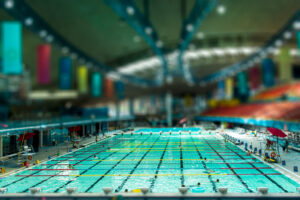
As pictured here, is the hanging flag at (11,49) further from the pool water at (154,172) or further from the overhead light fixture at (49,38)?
the overhead light fixture at (49,38)

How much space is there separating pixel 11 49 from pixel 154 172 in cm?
875

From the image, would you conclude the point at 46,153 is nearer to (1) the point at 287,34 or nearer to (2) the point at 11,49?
(2) the point at 11,49

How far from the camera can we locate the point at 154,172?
1086 cm

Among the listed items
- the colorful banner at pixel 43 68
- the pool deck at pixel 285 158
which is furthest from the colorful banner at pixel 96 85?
the pool deck at pixel 285 158

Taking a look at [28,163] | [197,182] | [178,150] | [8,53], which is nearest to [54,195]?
[197,182]

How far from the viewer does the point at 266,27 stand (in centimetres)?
3394

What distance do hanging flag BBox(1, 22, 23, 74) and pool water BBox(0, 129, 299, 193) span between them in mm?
4745

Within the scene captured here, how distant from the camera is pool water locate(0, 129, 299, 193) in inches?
348

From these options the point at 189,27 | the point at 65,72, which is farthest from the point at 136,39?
the point at 65,72

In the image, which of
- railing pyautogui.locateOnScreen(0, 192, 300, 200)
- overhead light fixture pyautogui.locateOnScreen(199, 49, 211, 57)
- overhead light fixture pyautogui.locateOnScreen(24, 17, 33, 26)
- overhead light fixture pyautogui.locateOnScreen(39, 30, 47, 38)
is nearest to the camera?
railing pyautogui.locateOnScreen(0, 192, 300, 200)

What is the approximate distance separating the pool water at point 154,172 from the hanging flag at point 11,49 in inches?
187

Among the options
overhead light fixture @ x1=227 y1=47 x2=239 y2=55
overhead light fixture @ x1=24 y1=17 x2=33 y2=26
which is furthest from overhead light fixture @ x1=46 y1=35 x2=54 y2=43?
overhead light fixture @ x1=227 y1=47 x2=239 y2=55

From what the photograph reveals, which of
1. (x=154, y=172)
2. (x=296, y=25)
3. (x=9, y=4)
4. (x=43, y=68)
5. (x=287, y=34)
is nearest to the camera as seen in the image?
(x=154, y=172)

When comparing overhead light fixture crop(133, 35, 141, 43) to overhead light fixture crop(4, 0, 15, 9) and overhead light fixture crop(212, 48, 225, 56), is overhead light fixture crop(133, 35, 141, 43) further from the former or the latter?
overhead light fixture crop(4, 0, 15, 9)
